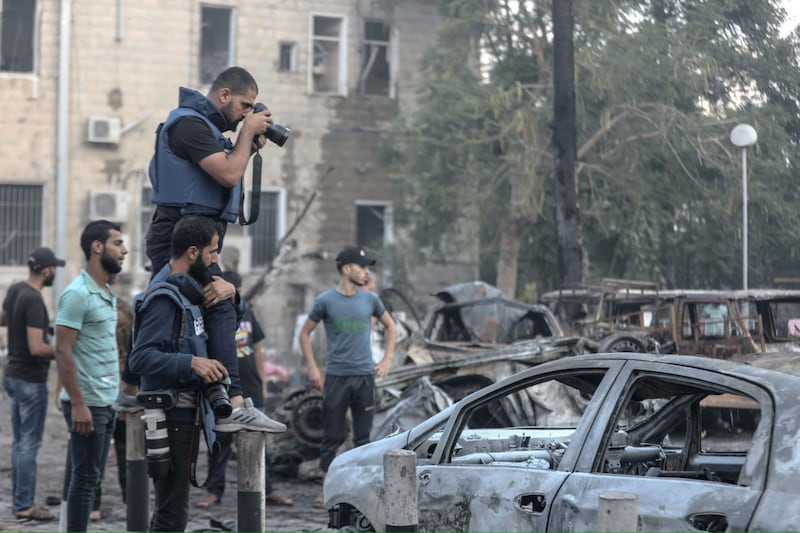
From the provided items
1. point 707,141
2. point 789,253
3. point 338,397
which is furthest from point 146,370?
point 707,141

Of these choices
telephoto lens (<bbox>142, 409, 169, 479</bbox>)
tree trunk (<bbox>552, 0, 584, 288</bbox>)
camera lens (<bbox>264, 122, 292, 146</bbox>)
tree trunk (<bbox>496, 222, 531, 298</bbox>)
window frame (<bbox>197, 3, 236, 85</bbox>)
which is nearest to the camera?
telephoto lens (<bbox>142, 409, 169, 479</bbox>)

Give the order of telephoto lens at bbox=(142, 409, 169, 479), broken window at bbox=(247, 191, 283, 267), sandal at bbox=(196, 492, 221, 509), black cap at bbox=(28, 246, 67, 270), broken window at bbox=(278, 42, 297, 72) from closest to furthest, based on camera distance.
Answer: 1. telephoto lens at bbox=(142, 409, 169, 479)
2. black cap at bbox=(28, 246, 67, 270)
3. sandal at bbox=(196, 492, 221, 509)
4. broken window at bbox=(247, 191, 283, 267)
5. broken window at bbox=(278, 42, 297, 72)

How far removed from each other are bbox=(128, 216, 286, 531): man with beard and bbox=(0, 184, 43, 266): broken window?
18.1m

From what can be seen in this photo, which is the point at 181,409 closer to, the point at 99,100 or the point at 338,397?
the point at 338,397

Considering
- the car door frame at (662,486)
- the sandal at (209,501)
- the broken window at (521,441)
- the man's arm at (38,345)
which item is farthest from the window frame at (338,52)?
the car door frame at (662,486)

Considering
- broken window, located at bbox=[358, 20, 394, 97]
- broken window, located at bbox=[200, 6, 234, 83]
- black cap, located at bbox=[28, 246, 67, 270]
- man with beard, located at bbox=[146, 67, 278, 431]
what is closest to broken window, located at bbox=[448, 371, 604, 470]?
man with beard, located at bbox=[146, 67, 278, 431]

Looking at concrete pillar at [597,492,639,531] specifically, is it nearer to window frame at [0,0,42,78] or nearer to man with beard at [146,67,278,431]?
man with beard at [146,67,278,431]

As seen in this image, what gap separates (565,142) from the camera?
16453 millimetres

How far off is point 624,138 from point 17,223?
35.8 feet

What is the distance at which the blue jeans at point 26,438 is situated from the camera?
30.0 ft

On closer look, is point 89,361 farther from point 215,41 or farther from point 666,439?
point 215,41

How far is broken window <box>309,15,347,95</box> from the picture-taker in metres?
Answer: 25.4

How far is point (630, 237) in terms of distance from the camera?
2142 cm

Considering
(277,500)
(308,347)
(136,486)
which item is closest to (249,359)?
(308,347)
